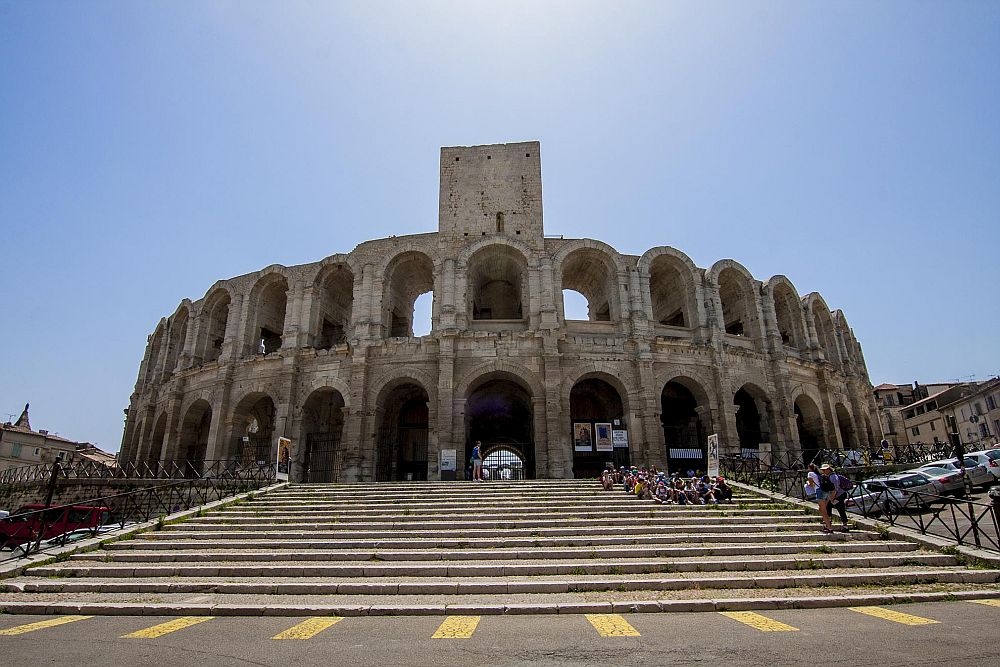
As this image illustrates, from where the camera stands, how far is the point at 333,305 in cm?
2855

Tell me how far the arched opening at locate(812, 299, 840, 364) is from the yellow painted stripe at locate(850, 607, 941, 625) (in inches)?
1040

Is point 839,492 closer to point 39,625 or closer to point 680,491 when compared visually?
point 680,491

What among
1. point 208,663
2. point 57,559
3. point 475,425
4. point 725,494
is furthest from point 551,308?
point 208,663

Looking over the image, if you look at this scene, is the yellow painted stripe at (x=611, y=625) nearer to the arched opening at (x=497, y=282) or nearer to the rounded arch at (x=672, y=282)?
the arched opening at (x=497, y=282)

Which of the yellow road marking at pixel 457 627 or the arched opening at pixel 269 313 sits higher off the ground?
the arched opening at pixel 269 313

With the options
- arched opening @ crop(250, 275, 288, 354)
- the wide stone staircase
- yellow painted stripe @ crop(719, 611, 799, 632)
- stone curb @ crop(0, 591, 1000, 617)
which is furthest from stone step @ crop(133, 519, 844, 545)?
arched opening @ crop(250, 275, 288, 354)

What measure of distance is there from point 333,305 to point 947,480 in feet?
88.5

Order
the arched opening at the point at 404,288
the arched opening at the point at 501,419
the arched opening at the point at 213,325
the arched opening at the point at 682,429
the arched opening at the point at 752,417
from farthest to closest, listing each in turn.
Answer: the arched opening at the point at 213,325, the arched opening at the point at 404,288, the arched opening at the point at 501,419, the arched opening at the point at 752,417, the arched opening at the point at 682,429

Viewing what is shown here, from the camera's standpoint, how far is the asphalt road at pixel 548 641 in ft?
15.9

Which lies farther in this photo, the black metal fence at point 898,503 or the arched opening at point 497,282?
the arched opening at point 497,282

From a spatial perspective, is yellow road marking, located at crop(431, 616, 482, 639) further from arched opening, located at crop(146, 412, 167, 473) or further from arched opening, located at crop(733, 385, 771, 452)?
arched opening, located at crop(146, 412, 167, 473)

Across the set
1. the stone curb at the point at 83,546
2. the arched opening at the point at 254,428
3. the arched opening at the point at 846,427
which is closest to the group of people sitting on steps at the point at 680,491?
the stone curb at the point at 83,546

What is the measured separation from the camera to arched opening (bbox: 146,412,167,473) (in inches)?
1081

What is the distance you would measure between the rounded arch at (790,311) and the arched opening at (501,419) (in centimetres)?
1417
